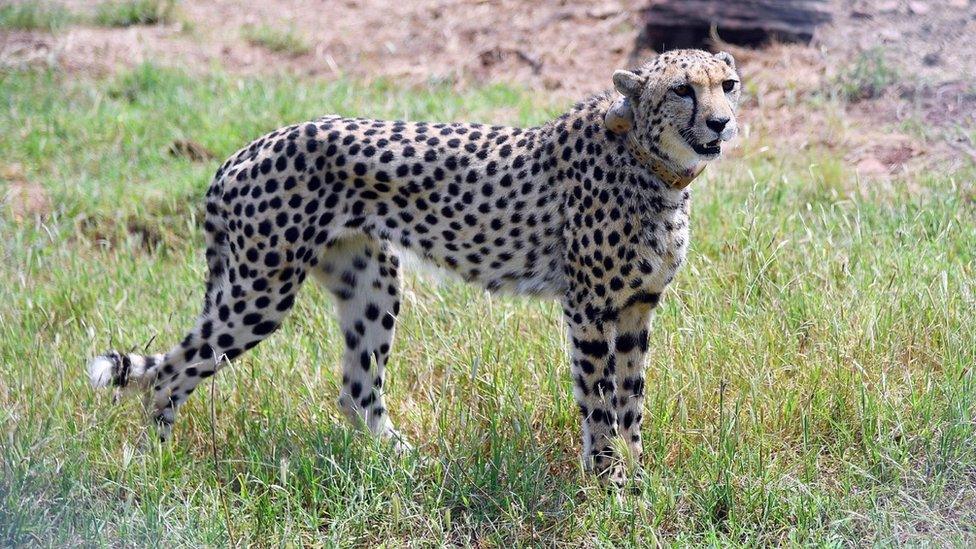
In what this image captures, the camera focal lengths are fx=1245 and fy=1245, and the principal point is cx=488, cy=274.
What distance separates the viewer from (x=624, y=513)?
411cm

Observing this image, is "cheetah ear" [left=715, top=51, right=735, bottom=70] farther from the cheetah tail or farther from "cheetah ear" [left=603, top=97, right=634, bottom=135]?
the cheetah tail

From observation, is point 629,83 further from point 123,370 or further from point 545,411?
point 123,370

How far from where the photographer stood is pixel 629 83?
4145mm

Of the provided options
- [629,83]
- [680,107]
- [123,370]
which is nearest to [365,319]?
[123,370]

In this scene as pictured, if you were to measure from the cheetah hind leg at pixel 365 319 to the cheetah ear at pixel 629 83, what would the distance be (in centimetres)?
113

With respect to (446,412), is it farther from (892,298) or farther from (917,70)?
(917,70)

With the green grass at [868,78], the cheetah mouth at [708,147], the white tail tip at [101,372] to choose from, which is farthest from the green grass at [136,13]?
the cheetah mouth at [708,147]

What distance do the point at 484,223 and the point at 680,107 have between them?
0.86 metres

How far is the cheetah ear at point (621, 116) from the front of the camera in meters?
4.21

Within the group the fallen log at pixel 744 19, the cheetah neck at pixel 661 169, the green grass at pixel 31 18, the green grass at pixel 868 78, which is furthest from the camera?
the green grass at pixel 31 18

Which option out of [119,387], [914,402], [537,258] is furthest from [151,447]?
[914,402]

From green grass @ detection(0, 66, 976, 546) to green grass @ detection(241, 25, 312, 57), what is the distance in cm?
363

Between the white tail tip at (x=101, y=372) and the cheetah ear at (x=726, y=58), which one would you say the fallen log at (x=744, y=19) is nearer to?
the cheetah ear at (x=726, y=58)

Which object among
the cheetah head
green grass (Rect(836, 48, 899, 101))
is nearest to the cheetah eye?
the cheetah head
